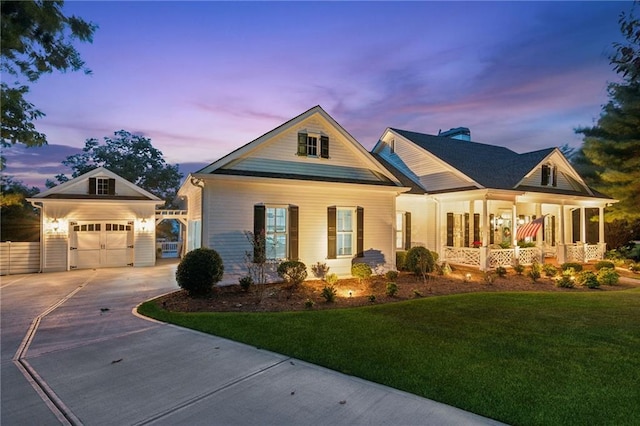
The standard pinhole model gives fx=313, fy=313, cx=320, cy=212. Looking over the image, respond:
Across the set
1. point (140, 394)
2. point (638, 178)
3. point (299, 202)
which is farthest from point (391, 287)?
point (638, 178)

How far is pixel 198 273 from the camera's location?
8.19 meters

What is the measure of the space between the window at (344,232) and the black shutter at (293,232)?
1745 mm

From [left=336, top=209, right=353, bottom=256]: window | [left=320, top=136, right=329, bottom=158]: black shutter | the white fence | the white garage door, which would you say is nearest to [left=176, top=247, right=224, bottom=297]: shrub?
[left=336, top=209, right=353, bottom=256]: window

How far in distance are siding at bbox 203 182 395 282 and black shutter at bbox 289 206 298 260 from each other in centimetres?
24

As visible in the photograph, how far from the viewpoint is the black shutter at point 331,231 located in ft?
36.6

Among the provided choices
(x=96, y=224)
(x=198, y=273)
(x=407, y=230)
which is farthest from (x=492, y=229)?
(x=96, y=224)

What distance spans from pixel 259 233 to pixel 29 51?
6.47 m

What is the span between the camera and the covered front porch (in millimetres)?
13664

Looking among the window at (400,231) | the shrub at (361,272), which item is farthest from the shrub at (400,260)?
the shrub at (361,272)

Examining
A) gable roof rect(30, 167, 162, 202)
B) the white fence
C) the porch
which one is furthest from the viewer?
the porch

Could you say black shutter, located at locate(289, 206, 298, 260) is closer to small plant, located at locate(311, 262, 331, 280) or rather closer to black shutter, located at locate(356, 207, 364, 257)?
small plant, located at locate(311, 262, 331, 280)

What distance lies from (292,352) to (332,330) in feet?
4.09

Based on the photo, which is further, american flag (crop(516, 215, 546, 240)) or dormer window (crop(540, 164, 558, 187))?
dormer window (crop(540, 164, 558, 187))

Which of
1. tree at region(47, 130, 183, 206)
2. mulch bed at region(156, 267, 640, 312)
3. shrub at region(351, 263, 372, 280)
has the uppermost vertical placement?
tree at region(47, 130, 183, 206)
